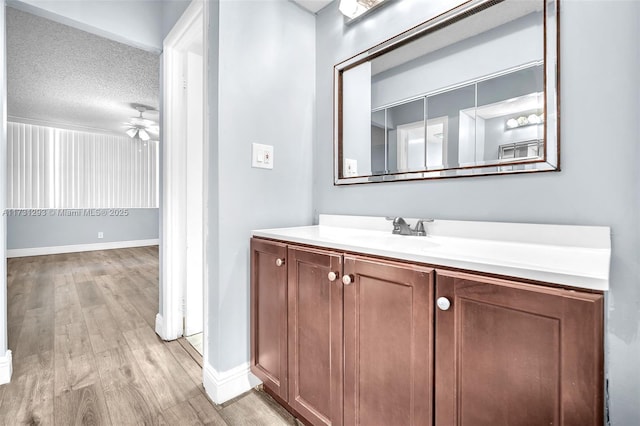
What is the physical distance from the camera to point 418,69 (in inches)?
54.0

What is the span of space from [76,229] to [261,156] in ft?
19.8

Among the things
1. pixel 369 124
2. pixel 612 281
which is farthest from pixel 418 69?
pixel 612 281

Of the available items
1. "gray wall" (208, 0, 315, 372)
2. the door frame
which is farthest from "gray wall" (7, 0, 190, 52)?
"gray wall" (208, 0, 315, 372)

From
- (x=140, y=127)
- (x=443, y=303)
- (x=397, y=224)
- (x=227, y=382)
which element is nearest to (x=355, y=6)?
(x=397, y=224)

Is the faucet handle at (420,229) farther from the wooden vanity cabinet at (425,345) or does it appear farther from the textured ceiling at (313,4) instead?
the textured ceiling at (313,4)

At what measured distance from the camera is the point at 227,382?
147cm

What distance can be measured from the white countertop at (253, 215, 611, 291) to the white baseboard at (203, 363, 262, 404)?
74cm

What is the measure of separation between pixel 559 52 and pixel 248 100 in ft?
4.28

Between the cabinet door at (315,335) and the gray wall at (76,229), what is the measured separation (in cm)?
638

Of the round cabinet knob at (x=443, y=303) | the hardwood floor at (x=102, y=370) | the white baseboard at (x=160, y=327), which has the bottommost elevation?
the hardwood floor at (x=102, y=370)

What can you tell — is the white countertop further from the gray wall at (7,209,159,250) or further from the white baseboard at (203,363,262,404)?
the gray wall at (7,209,159,250)

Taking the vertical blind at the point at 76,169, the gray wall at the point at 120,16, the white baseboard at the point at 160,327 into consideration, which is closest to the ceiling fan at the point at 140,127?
the vertical blind at the point at 76,169

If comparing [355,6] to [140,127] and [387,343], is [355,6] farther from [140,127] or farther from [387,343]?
[140,127]

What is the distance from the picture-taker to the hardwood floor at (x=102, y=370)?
1.36 metres
